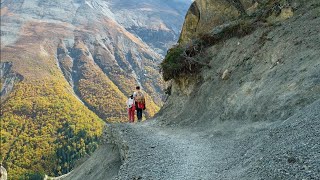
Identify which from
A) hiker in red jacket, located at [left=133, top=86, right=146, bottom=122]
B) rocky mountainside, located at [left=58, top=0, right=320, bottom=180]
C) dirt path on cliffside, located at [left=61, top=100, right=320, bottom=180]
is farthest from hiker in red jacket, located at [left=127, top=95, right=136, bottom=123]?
dirt path on cliffside, located at [left=61, top=100, right=320, bottom=180]

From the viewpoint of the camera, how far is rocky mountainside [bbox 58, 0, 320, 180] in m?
11.3

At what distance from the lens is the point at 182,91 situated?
26.1m

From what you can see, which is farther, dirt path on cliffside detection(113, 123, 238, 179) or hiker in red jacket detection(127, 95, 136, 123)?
hiker in red jacket detection(127, 95, 136, 123)

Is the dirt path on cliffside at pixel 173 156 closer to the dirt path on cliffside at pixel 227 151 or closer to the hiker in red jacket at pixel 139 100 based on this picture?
the dirt path on cliffside at pixel 227 151

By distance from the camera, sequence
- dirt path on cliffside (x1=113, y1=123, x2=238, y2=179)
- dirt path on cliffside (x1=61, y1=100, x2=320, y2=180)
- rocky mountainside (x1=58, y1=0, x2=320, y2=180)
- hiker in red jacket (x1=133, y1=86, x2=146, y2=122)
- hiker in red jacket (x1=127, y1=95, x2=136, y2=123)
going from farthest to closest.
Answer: hiker in red jacket (x1=127, y1=95, x2=136, y2=123), hiker in red jacket (x1=133, y1=86, x2=146, y2=122), dirt path on cliffside (x1=113, y1=123, x2=238, y2=179), rocky mountainside (x1=58, y1=0, x2=320, y2=180), dirt path on cliffside (x1=61, y1=100, x2=320, y2=180)

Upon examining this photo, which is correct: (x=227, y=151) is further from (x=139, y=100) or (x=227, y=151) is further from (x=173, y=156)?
(x=139, y=100)

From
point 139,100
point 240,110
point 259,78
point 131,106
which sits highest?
point 259,78

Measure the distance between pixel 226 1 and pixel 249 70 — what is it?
13.3 meters

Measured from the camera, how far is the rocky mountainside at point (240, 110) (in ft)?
36.9

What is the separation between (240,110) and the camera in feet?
56.6

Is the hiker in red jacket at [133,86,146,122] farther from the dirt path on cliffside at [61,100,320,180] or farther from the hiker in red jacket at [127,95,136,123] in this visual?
the dirt path on cliffside at [61,100,320,180]

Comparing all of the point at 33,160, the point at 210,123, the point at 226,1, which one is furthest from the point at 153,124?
the point at 33,160

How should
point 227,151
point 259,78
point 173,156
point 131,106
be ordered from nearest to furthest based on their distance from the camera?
point 227,151 → point 173,156 → point 259,78 → point 131,106

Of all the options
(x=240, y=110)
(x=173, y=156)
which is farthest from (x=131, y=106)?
(x=173, y=156)
